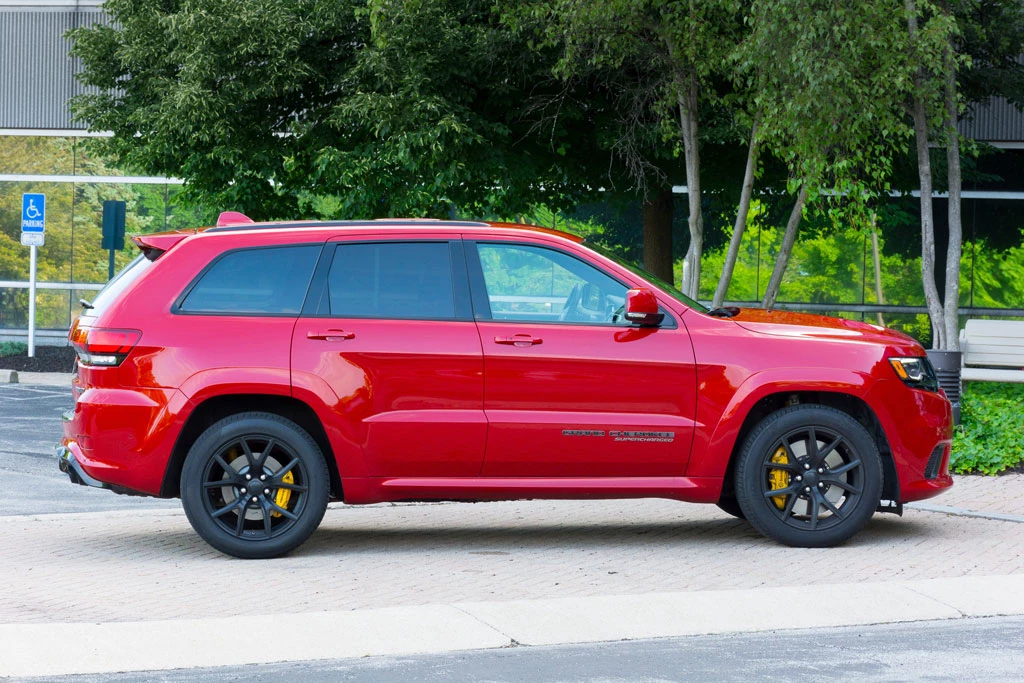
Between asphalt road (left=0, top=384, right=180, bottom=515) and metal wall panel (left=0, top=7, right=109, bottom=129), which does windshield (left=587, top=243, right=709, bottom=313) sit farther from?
metal wall panel (left=0, top=7, right=109, bottom=129)

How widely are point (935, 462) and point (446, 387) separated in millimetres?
2980

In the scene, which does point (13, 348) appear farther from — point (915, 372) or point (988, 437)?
point (915, 372)

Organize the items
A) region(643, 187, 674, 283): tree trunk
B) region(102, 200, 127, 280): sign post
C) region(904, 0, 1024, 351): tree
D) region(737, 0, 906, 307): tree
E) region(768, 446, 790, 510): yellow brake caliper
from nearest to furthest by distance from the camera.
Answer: region(768, 446, 790, 510): yellow brake caliper < region(737, 0, 906, 307): tree < region(904, 0, 1024, 351): tree < region(643, 187, 674, 283): tree trunk < region(102, 200, 127, 280): sign post

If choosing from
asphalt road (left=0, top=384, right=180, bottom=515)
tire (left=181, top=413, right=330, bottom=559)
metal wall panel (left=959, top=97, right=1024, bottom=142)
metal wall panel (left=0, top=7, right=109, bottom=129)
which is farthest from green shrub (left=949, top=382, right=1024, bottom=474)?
metal wall panel (left=0, top=7, right=109, bottom=129)

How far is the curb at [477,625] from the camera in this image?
19.7ft

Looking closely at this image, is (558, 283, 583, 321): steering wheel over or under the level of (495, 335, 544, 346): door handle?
over

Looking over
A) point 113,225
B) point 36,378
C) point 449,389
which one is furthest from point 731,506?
point 113,225

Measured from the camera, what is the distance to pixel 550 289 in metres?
8.47

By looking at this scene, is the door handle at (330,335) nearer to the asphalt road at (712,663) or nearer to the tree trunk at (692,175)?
the asphalt road at (712,663)

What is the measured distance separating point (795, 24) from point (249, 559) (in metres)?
7.69

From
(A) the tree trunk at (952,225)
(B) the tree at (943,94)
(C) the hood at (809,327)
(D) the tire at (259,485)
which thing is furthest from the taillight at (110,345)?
(A) the tree trunk at (952,225)

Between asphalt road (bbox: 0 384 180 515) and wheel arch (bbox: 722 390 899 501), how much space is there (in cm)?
450

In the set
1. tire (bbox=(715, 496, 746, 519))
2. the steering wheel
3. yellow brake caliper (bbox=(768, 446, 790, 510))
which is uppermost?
the steering wheel

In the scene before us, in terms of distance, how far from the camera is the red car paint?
8109 millimetres
